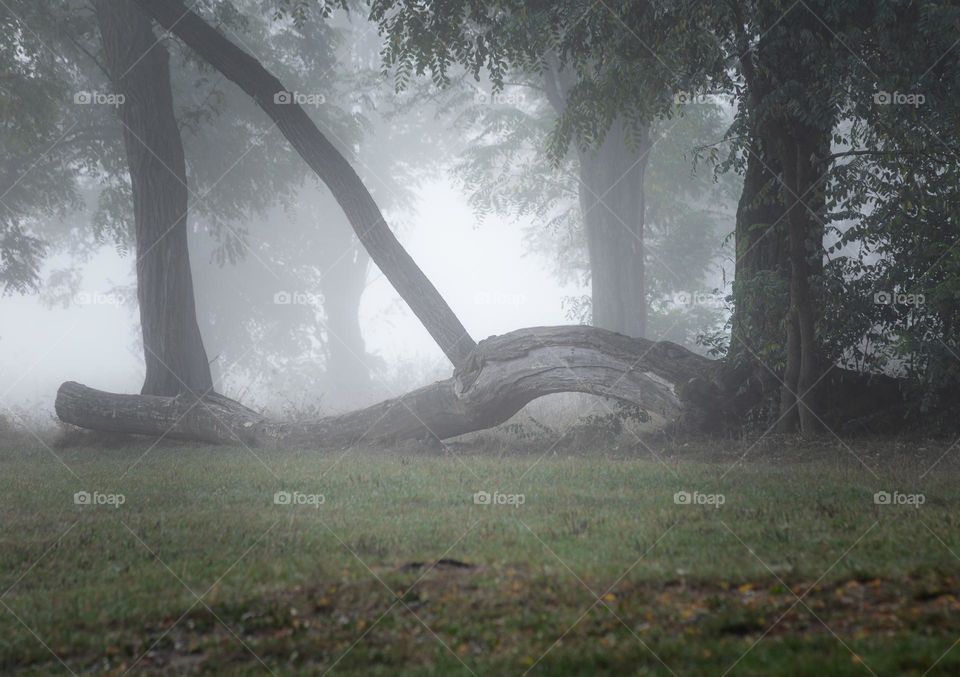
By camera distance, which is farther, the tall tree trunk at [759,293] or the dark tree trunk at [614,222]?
the dark tree trunk at [614,222]

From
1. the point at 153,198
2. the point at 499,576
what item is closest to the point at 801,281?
the point at 499,576

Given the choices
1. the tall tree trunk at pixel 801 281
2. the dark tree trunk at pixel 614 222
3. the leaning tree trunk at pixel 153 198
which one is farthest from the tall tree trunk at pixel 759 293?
the leaning tree trunk at pixel 153 198

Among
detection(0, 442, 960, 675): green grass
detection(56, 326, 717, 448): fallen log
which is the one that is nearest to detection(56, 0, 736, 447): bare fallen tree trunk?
detection(56, 326, 717, 448): fallen log

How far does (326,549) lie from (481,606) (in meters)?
2.00

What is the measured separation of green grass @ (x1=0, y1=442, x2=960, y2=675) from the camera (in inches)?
184

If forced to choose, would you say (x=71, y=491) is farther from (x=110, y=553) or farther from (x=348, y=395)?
(x=348, y=395)

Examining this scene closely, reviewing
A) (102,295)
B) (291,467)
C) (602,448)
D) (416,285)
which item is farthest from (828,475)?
(102,295)

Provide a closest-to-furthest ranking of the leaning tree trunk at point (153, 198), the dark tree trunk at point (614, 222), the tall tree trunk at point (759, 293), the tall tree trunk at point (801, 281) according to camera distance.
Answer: the tall tree trunk at point (801, 281)
the tall tree trunk at point (759, 293)
the leaning tree trunk at point (153, 198)
the dark tree trunk at point (614, 222)

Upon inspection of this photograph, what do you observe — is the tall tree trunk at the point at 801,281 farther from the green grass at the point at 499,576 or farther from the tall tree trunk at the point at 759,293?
the green grass at the point at 499,576

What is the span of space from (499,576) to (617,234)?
53.6ft

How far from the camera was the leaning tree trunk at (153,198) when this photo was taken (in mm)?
16703

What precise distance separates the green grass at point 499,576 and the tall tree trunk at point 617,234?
11.3m

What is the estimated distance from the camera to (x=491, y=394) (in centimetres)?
1363

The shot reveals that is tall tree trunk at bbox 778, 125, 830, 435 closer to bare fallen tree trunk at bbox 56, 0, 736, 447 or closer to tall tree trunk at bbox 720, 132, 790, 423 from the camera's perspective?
tall tree trunk at bbox 720, 132, 790, 423
